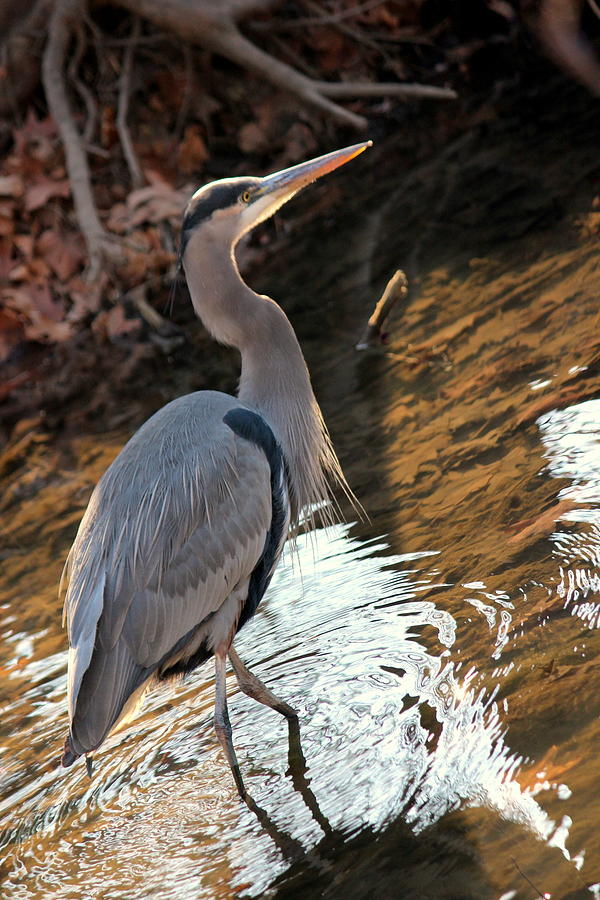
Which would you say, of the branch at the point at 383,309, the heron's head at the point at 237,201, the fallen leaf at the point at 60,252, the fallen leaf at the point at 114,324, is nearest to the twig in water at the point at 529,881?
the heron's head at the point at 237,201

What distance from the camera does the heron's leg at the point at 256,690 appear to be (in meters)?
3.33

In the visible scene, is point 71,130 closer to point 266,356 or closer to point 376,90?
point 376,90

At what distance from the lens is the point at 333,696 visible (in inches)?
131

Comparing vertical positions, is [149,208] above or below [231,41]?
below

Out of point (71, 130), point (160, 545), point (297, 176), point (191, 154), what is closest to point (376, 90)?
point (191, 154)

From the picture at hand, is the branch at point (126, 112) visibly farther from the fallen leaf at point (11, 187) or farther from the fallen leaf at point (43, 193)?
the fallen leaf at point (11, 187)

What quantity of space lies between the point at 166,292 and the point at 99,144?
1.90 m

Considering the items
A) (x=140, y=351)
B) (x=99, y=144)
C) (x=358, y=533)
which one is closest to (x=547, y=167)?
(x=140, y=351)

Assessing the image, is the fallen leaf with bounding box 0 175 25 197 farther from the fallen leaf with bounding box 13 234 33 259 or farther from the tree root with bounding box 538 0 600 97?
the tree root with bounding box 538 0 600 97

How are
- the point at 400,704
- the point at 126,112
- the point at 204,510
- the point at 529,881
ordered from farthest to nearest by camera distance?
the point at 126,112
the point at 204,510
the point at 400,704
the point at 529,881

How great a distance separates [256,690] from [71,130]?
6.20m

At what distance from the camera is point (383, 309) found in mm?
5160

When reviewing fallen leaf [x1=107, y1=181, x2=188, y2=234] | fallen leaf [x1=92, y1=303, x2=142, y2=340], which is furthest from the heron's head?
fallen leaf [x1=107, y1=181, x2=188, y2=234]

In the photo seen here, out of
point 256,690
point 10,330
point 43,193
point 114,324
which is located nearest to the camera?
point 256,690
